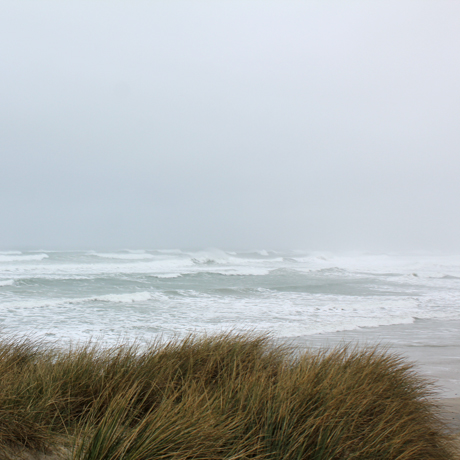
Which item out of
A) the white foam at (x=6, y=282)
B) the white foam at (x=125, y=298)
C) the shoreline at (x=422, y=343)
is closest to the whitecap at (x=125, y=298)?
the white foam at (x=125, y=298)

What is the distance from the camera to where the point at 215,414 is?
98.6 inches

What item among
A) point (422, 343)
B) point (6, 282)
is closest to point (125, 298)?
point (6, 282)

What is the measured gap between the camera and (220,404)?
276 cm

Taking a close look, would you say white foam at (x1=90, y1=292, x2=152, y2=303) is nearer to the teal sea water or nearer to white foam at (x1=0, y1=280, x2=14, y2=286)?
the teal sea water

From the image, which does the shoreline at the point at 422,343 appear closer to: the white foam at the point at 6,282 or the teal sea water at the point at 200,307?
the teal sea water at the point at 200,307

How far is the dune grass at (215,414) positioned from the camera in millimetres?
2146

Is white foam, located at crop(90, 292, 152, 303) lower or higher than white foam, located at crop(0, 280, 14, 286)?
higher

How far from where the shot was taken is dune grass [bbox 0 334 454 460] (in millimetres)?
2146

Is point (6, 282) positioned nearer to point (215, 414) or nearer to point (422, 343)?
point (422, 343)

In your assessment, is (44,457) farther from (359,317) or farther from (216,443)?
(359,317)

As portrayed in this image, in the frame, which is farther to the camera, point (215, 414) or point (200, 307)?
point (200, 307)

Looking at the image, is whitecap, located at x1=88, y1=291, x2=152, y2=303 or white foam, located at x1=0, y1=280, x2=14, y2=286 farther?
white foam, located at x1=0, y1=280, x2=14, y2=286

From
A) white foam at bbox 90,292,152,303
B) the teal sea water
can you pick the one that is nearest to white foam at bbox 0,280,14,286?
the teal sea water

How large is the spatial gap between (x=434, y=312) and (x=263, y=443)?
41.4 ft
